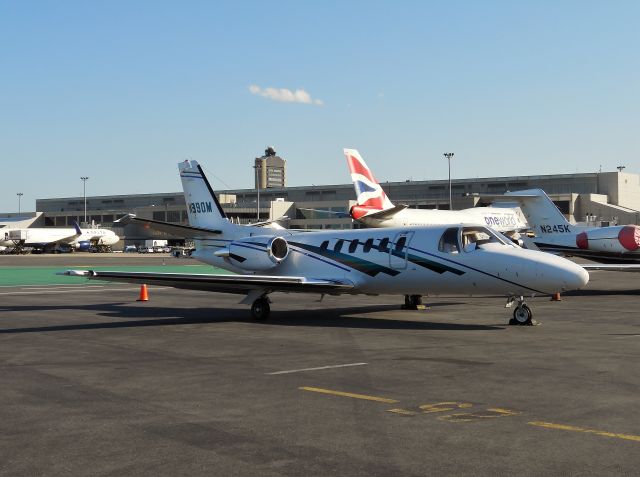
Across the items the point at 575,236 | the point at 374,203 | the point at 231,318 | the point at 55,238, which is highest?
the point at 374,203

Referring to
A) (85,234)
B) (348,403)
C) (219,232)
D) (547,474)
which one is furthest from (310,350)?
(85,234)

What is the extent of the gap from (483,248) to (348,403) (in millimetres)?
9789

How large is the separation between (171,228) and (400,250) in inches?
301

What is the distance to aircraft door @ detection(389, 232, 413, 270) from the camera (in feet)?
64.4

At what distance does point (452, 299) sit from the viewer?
27.5m

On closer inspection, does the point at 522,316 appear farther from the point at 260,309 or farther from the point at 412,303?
the point at 260,309

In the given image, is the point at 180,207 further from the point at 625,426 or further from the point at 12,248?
the point at 625,426

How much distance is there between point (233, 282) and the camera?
65.1ft

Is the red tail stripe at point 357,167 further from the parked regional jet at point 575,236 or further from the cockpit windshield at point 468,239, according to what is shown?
the cockpit windshield at point 468,239

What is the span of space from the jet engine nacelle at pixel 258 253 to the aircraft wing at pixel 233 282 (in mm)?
1585

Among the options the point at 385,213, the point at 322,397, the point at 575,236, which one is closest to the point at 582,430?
the point at 322,397

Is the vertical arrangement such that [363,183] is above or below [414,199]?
below

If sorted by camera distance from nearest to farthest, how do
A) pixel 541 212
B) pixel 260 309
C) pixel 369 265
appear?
pixel 369 265 < pixel 260 309 < pixel 541 212

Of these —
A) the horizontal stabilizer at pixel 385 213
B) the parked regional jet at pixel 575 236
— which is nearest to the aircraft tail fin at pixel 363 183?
the horizontal stabilizer at pixel 385 213
